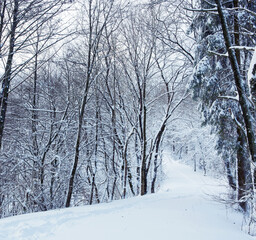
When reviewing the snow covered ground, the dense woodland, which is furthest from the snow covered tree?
the snow covered ground

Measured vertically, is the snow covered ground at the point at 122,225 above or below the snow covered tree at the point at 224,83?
below

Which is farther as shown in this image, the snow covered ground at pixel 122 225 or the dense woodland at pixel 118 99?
the dense woodland at pixel 118 99

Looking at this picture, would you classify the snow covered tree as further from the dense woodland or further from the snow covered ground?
the snow covered ground

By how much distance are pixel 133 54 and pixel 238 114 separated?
5.70 metres

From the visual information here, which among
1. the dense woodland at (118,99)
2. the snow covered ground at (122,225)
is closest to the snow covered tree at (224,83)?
the dense woodland at (118,99)

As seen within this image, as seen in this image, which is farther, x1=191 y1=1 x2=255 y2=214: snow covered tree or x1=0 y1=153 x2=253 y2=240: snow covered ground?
x1=191 y1=1 x2=255 y2=214: snow covered tree

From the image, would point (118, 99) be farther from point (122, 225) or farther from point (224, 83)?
point (122, 225)

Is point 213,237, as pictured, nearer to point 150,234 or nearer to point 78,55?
point 150,234

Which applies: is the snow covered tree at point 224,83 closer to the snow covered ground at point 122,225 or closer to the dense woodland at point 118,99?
the dense woodland at point 118,99

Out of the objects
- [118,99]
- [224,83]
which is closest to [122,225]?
[224,83]

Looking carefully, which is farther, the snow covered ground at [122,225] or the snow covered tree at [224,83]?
the snow covered tree at [224,83]

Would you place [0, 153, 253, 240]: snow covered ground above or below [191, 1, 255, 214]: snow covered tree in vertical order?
below

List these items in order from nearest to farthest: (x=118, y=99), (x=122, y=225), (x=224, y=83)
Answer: (x=122, y=225) < (x=224, y=83) < (x=118, y=99)

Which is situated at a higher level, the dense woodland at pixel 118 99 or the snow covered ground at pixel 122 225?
the dense woodland at pixel 118 99
